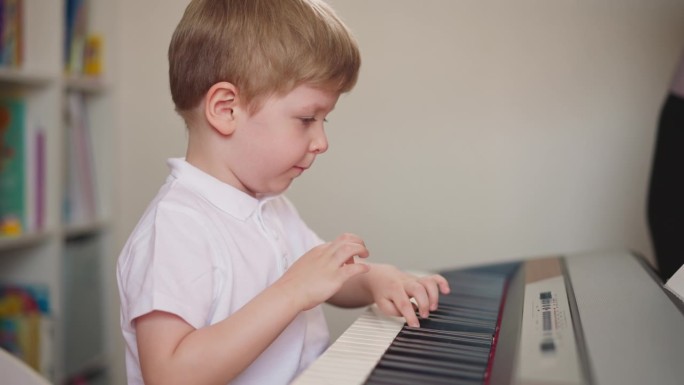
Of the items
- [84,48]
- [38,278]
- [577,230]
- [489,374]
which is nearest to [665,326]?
[489,374]

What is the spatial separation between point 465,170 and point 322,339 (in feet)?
3.42

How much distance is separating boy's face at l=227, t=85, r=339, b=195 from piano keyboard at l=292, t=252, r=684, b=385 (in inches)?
8.4

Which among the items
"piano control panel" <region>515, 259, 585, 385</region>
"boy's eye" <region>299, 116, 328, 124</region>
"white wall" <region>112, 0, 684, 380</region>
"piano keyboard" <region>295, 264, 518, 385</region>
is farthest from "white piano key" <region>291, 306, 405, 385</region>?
"white wall" <region>112, 0, 684, 380</region>

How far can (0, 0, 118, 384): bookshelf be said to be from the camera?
6.09 ft

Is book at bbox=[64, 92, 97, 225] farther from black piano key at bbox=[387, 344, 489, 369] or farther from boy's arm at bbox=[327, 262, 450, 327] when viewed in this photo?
black piano key at bbox=[387, 344, 489, 369]

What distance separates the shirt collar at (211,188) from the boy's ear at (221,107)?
0.06 m

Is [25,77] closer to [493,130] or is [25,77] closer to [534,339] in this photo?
[493,130]

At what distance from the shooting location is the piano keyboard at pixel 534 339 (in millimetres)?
573

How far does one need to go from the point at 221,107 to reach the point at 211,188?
0.33 feet

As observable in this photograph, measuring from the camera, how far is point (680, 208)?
56.0 inches

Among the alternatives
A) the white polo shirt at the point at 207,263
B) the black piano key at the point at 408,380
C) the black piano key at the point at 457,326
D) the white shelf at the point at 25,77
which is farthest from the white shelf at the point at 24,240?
the black piano key at the point at 408,380

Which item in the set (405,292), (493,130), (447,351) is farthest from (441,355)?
(493,130)

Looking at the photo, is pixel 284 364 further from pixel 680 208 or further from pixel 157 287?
pixel 680 208

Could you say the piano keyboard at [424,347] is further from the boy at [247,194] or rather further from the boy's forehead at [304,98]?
the boy's forehead at [304,98]
